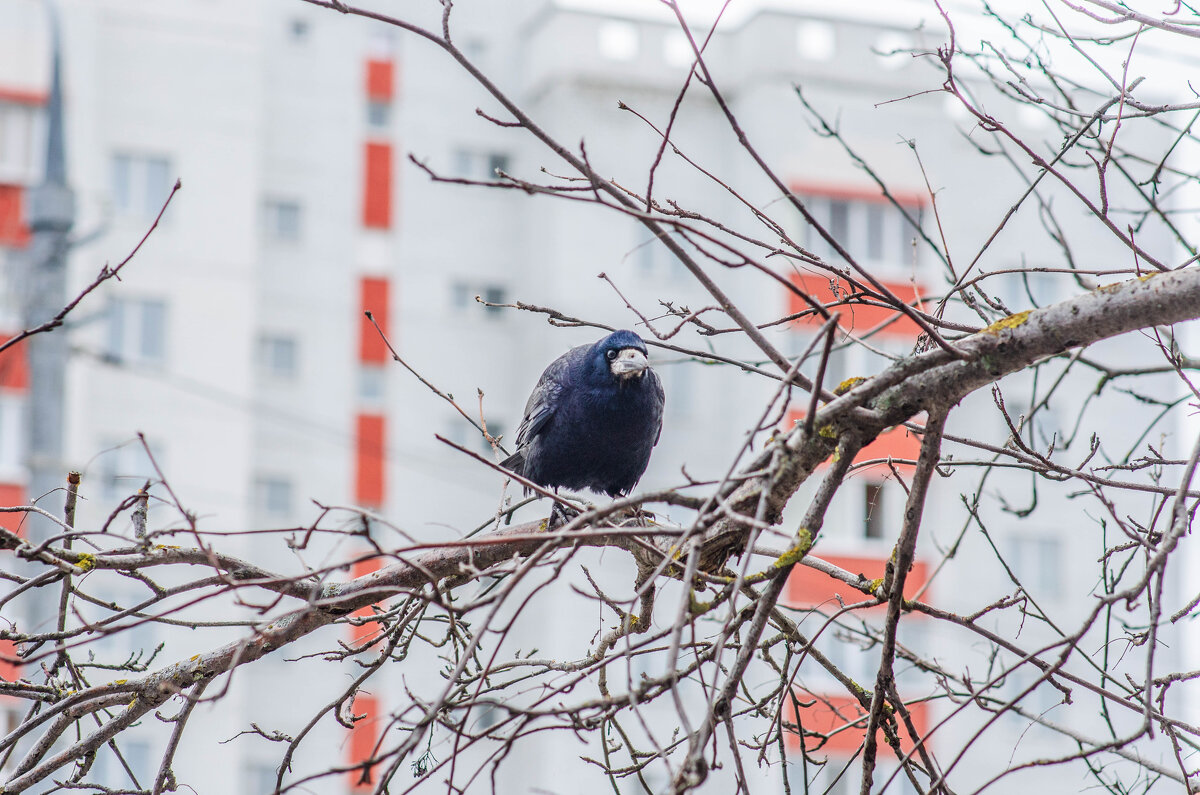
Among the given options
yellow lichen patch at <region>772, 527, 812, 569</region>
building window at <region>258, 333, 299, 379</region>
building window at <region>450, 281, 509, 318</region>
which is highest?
building window at <region>450, 281, 509, 318</region>

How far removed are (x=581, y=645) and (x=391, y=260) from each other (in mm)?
5576

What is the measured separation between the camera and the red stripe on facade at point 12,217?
14258mm

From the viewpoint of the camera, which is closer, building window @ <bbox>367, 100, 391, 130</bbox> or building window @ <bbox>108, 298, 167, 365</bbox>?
building window @ <bbox>108, 298, 167, 365</bbox>

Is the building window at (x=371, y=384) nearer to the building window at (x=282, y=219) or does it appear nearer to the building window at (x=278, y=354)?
the building window at (x=278, y=354)

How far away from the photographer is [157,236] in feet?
50.4

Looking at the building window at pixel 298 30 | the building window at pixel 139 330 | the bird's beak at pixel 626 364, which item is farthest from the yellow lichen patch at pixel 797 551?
the building window at pixel 298 30

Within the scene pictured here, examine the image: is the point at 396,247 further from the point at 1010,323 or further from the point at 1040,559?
the point at 1010,323

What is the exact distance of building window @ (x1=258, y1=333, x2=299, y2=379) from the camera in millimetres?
16938

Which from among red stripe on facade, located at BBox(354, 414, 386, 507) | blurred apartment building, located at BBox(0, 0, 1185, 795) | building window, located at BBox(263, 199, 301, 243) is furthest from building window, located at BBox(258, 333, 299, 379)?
building window, located at BBox(263, 199, 301, 243)

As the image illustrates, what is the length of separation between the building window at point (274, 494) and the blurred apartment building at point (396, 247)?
37 mm

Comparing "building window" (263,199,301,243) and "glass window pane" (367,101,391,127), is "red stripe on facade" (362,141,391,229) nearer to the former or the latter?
"glass window pane" (367,101,391,127)

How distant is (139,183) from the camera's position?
15.6m

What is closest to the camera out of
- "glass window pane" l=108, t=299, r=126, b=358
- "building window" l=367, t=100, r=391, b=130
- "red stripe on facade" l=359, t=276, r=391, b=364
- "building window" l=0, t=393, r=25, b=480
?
"building window" l=0, t=393, r=25, b=480

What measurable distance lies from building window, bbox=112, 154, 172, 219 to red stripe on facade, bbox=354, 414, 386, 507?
3575 millimetres
